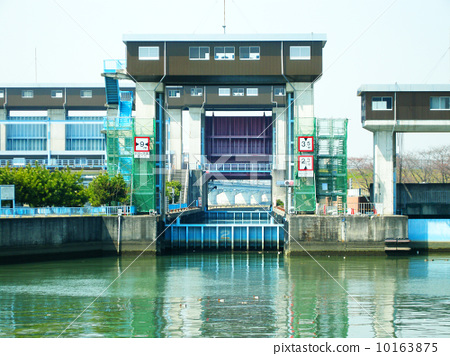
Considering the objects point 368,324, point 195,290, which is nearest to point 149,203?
point 195,290

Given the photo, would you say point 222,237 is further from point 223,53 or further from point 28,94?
point 28,94

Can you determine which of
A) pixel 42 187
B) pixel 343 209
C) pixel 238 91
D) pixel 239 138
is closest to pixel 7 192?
pixel 42 187

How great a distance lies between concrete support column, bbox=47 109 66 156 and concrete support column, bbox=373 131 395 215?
55.2 metres

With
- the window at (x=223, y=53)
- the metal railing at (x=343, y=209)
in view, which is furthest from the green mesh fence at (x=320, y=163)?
the window at (x=223, y=53)

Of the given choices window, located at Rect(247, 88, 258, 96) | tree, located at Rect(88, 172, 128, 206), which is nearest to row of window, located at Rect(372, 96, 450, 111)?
tree, located at Rect(88, 172, 128, 206)

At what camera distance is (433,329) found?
2138cm

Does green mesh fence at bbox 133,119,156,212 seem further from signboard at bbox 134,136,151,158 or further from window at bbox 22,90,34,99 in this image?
window at bbox 22,90,34,99

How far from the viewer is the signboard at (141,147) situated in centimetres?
4653

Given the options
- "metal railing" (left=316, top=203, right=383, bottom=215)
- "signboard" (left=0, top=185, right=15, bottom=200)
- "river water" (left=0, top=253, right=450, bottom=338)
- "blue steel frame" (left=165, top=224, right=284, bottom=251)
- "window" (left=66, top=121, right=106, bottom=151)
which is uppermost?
"window" (left=66, top=121, right=106, bottom=151)

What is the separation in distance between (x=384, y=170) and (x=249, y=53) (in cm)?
1372

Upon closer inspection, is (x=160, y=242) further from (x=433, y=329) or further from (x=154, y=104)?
(x=433, y=329)

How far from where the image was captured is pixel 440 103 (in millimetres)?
47188

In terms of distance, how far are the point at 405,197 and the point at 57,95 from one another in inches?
2151

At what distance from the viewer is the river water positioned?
21719 millimetres
